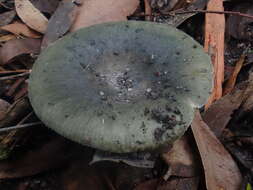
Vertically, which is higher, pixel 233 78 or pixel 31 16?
pixel 31 16

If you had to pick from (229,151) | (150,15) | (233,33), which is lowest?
(229,151)

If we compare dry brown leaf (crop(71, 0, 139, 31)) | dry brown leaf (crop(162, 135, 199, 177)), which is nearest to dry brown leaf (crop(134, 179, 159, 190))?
dry brown leaf (crop(162, 135, 199, 177))

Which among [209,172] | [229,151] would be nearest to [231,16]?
[229,151]

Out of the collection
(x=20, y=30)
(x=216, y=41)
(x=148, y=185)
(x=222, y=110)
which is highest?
(x=20, y=30)

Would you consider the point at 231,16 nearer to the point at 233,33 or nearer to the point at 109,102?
the point at 233,33

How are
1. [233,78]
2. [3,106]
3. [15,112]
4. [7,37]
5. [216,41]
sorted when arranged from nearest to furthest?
[15,112] → [3,106] → [233,78] → [216,41] → [7,37]

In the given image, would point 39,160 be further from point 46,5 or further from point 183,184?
point 46,5

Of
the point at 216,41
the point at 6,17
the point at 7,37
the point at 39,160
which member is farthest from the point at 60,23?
the point at 216,41
